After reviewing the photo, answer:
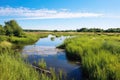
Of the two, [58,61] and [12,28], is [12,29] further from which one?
[58,61]

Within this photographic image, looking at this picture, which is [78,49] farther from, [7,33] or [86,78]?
[7,33]

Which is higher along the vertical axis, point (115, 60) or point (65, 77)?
point (115, 60)

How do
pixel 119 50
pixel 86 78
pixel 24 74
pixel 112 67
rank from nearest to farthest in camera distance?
1. pixel 24 74
2. pixel 112 67
3. pixel 86 78
4. pixel 119 50

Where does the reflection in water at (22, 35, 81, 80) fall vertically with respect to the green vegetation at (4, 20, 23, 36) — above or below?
below

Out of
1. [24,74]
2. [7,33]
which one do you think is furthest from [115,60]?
[7,33]

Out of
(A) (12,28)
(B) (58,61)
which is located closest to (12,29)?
(A) (12,28)

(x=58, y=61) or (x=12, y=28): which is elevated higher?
(x=12, y=28)

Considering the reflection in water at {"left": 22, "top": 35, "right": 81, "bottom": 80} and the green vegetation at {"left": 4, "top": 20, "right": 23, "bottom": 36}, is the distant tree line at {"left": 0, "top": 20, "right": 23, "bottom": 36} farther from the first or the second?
the reflection in water at {"left": 22, "top": 35, "right": 81, "bottom": 80}

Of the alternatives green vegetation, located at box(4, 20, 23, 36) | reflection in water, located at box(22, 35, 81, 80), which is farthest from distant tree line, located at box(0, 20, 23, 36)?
reflection in water, located at box(22, 35, 81, 80)

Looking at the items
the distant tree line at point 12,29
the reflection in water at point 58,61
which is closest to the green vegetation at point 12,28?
the distant tree line at point 12,29

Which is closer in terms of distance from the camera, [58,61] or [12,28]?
[58,61]

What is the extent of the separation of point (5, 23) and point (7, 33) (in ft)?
11.5

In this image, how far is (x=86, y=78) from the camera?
13.4 m

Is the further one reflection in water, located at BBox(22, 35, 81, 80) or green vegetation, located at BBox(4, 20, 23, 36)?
green vegetation, located at BBox(4, 20, 23, 36)
